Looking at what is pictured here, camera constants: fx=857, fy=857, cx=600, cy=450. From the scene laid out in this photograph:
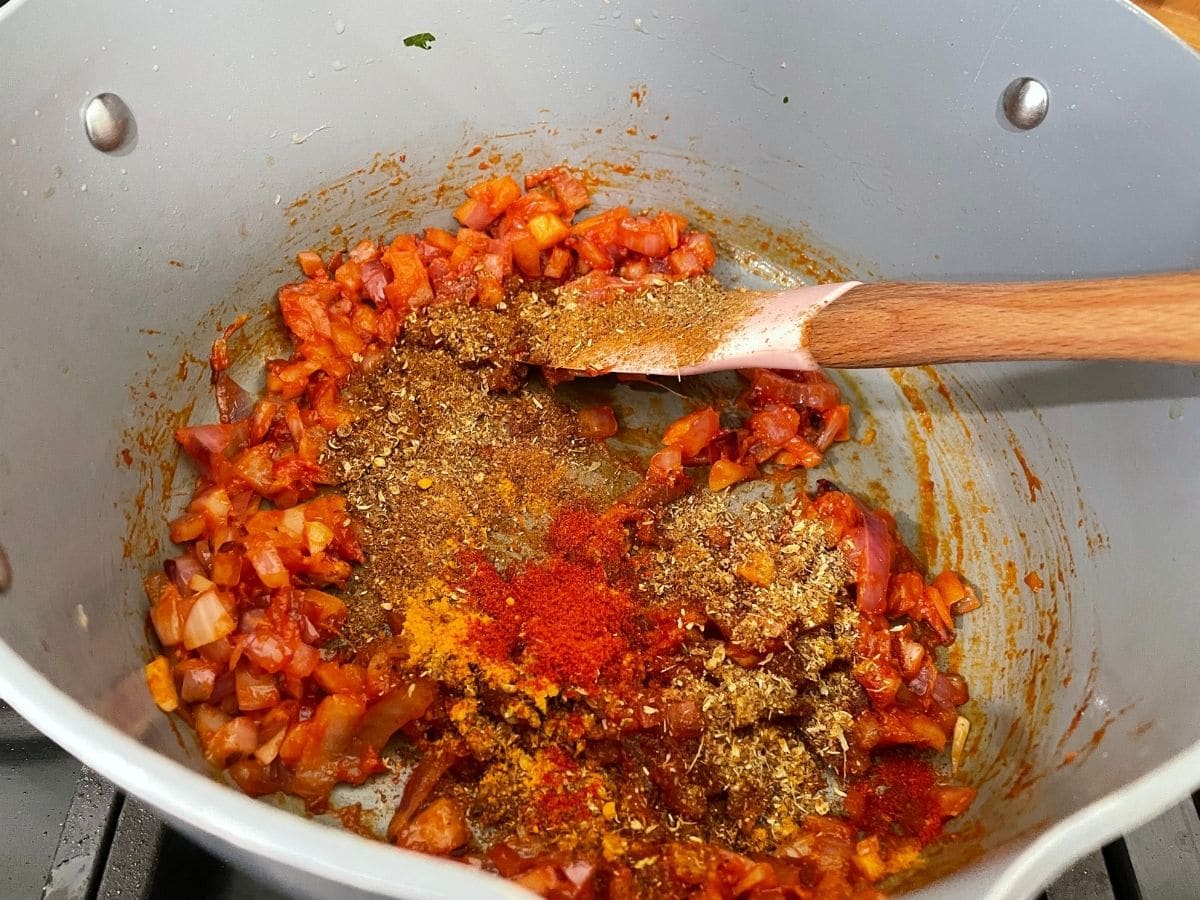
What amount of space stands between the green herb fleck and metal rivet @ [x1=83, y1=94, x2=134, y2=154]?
0.68m

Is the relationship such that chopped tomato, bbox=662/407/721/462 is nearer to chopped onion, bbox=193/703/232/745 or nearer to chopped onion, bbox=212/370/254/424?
chopped onion, bbox=212/370/254/424

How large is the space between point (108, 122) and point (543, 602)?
1.36 metres

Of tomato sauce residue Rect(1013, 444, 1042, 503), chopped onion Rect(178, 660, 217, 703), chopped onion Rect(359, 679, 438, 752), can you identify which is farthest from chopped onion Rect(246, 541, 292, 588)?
tomato sauce residue Rect(1013, 444, 1042, 503)

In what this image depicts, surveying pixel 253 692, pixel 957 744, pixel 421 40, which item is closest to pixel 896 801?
pixel 957 744

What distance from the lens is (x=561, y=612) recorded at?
191 centimetres

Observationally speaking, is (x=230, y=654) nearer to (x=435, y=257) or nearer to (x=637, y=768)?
(x=637, y=768)

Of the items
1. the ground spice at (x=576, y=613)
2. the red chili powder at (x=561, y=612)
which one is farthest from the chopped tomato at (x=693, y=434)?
the red chili powder at (x=561, y=612)

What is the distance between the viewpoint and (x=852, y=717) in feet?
6.16

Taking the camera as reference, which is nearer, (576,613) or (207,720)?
(207,720)

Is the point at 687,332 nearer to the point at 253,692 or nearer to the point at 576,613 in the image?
the point at 576,613

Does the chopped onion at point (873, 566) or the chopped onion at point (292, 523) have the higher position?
the chopped onion at point (873, 566)

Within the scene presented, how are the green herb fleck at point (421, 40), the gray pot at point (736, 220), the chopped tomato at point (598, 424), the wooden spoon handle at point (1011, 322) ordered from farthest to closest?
the chopped tomato at point (598, 424) < the green herb fleck at point (421, 40) < the gray pot at point (736, 220) < the wooden spoon handle at point (1011, 322)

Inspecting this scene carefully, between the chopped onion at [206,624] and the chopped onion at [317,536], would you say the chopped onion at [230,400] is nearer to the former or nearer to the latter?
the chopped onion at [317,536]

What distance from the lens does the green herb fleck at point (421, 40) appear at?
2.12 m
